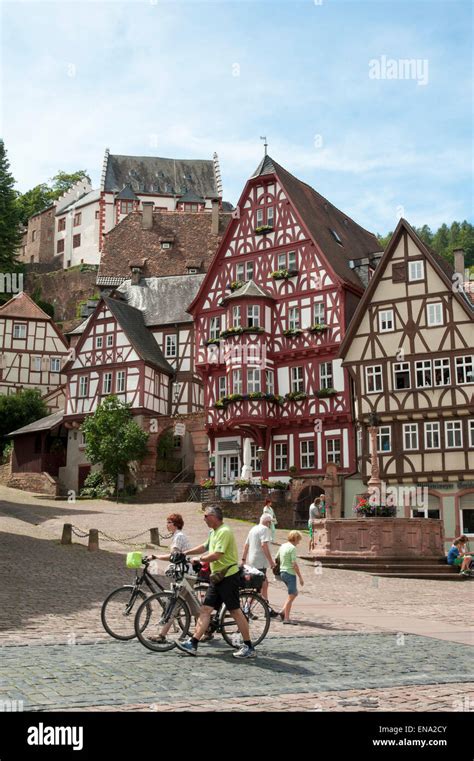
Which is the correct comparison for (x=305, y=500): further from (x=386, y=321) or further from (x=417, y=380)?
(x=386, y=321)

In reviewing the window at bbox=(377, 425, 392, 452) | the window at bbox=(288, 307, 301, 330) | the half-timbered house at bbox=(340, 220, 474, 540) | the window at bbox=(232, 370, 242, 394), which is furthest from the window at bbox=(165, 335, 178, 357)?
the window at bbox=(377, 425, 392, 452)

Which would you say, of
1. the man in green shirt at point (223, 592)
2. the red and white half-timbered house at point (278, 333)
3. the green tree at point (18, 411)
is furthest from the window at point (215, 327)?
the man in green shirt at point (223, 592)

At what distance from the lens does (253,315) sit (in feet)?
146

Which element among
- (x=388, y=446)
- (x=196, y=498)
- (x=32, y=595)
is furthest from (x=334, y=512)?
(x=32, y=595)

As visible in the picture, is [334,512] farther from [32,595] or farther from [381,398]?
[32,595]

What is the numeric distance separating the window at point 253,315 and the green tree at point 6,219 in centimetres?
3584

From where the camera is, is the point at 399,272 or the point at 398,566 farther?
the point at 399,272

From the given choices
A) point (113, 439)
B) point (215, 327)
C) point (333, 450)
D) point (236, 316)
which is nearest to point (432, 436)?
point (333, 450)

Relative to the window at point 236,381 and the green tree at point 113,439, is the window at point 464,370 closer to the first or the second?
the window at point 236,381

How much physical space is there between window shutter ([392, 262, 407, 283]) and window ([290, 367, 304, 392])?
6.90 m

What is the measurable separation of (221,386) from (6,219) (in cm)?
3672

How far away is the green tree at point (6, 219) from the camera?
73.2 metres

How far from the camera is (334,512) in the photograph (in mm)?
38969
